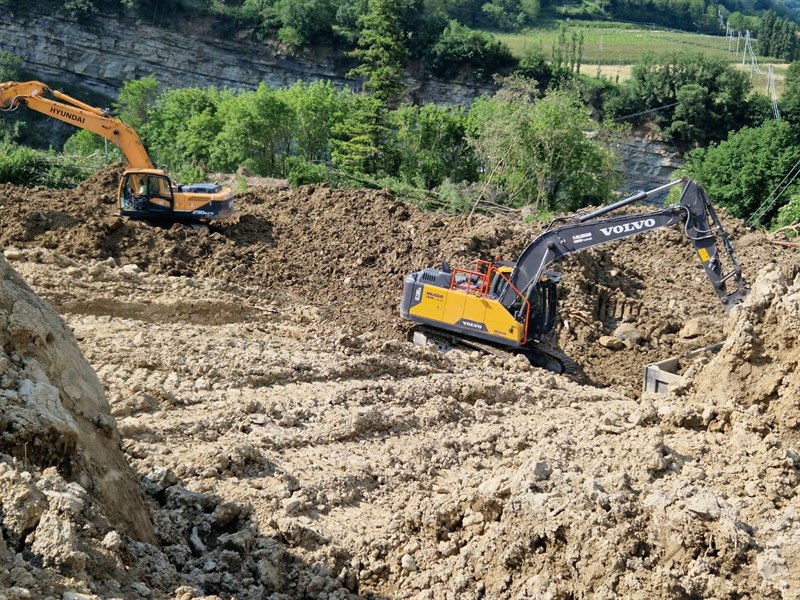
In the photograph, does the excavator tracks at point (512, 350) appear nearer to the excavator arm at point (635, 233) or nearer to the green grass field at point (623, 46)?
the excavator arm at point (635, 233)

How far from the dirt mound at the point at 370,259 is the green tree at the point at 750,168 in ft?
55.5

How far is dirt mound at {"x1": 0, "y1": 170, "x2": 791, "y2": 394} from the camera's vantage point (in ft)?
47.1

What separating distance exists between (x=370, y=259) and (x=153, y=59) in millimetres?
39710

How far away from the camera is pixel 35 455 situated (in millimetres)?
5684

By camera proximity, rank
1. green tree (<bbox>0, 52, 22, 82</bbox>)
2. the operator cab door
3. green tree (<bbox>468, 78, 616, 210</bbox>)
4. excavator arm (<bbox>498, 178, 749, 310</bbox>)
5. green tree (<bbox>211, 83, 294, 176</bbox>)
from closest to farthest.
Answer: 1. excavator arm (<bbox>498, 178, 749, 310</bbox>)
2. the operator cab door
3. green tree (<bbox>468, 78, 616, 210</bbox>)
4. green tree (<bbox>211, 83, 294, 176</bbox>)
5. green tree (<bbox>0, 52, 22, 82</bbox>)

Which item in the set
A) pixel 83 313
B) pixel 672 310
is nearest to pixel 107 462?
pixel 83 313

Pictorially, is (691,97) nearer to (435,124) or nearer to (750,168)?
(750,168)

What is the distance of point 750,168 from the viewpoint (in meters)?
35.2

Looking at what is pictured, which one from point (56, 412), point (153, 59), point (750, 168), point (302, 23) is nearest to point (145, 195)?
point (56, 412)

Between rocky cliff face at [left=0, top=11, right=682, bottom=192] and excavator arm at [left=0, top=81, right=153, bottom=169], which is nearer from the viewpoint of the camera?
excavator arm at [left=0, top=81, right=153, bottom=169]

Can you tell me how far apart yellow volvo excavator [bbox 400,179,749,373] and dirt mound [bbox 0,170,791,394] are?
96 cm

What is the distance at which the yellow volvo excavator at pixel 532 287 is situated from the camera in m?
12.8

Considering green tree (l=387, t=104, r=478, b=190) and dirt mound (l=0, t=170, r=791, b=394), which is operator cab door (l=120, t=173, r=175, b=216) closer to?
dirt mound (l=0, t=170, r=791, b=394)

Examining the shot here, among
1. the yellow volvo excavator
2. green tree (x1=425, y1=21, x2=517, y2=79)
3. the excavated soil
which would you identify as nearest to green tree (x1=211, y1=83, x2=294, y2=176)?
the excavated soil
